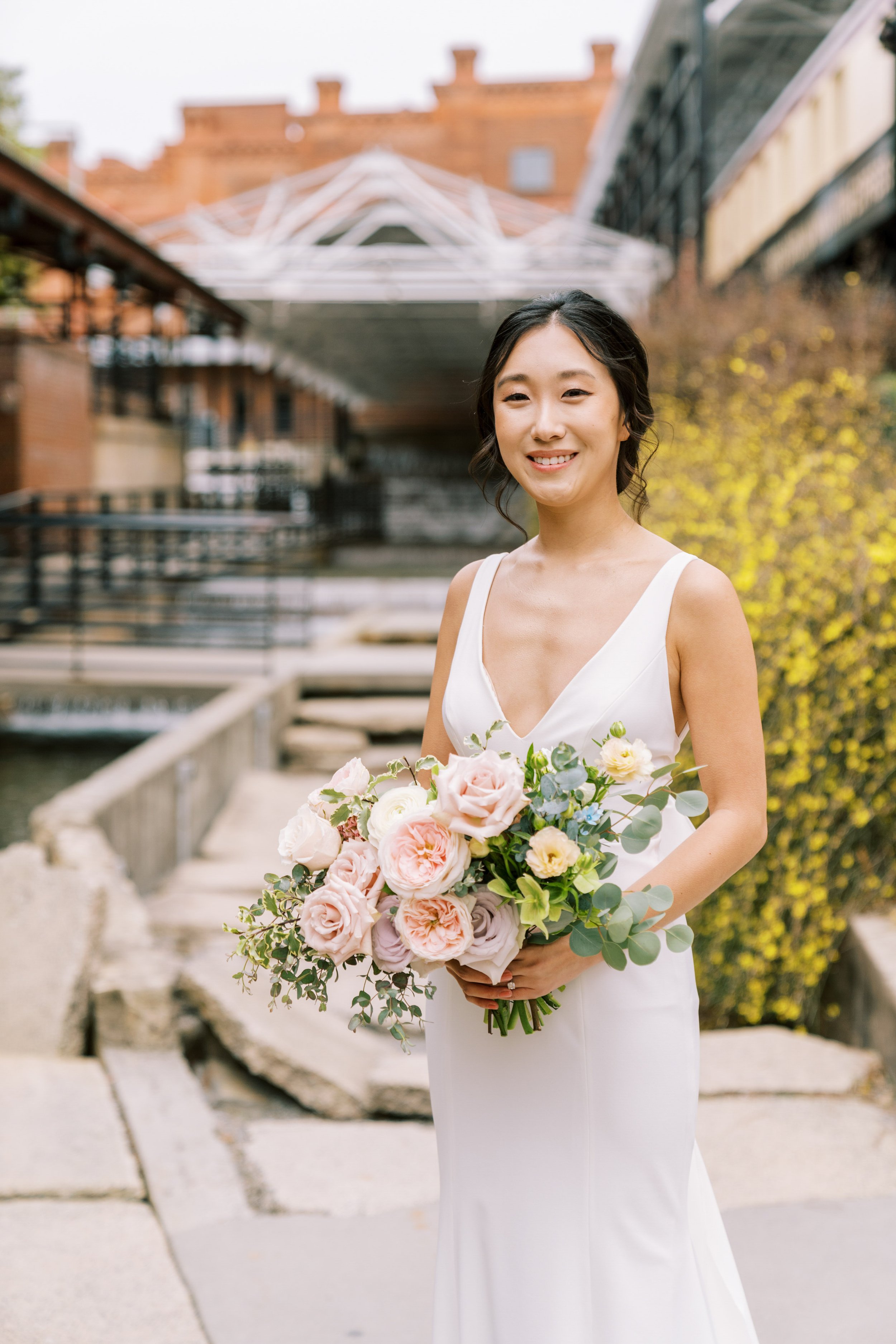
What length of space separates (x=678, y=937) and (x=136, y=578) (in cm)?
944

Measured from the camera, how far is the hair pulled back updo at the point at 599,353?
5.93 ft

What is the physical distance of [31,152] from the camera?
22.6 meters

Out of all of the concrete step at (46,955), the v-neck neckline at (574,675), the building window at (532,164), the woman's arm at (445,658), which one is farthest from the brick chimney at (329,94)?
the v-neck neckline at (574,675)

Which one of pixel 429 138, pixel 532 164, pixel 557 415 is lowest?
pixel 557 415

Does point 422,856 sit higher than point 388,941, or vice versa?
point 422,856

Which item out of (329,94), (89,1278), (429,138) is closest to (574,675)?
(89,1278)

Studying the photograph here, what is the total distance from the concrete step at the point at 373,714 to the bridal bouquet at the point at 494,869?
21.3ft

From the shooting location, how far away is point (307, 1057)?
12.5 ft

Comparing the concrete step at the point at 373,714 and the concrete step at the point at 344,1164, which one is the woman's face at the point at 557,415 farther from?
the concrete step at the point at 373,714

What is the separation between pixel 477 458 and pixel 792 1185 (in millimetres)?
2155

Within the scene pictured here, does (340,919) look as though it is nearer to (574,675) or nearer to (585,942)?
(585,942)

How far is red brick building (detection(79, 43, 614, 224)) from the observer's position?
39.2 metres

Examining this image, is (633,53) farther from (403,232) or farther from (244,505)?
(244,505)

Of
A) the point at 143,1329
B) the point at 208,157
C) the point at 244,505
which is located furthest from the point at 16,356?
the point at 208,157
